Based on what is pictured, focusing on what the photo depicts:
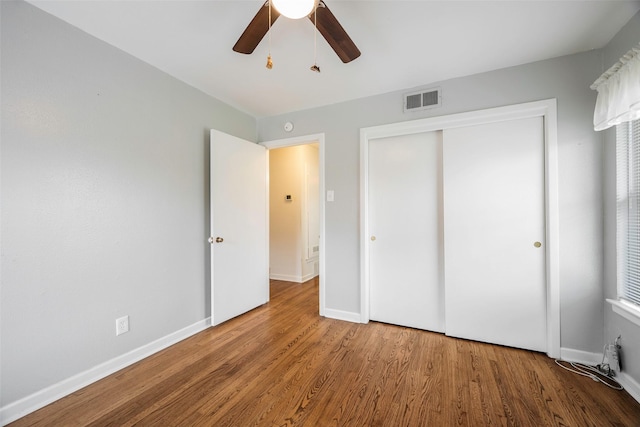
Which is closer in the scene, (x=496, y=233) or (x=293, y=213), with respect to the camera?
(x=496, y=233)

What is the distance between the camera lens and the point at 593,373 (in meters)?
1.88

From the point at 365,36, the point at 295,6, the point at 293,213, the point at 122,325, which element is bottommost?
the point at 122,325

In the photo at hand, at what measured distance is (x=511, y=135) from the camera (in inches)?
88.4

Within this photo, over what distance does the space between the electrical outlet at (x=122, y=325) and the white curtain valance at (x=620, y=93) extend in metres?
3.50

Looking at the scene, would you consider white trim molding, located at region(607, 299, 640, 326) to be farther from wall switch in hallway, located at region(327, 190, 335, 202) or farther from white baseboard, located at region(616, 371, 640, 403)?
wall switch in hallway, located at region(327, 190, 335, 202)

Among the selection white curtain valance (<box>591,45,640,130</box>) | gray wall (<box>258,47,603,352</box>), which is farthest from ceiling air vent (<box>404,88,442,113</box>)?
white curtain valance (<box>591,45,640,130</box>)

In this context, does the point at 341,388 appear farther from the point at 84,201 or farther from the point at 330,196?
the point at 84,201

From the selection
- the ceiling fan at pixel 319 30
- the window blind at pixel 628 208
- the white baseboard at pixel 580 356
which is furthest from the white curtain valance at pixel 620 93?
the white baseboard at pixel 580 356

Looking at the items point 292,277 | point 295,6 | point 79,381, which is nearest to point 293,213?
point 292,277

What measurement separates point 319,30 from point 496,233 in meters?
2.10

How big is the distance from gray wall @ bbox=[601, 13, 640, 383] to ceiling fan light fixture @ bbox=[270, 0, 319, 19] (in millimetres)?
2025

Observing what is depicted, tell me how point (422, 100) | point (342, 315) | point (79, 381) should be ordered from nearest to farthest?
point (79, 381)
point (422, 100)
point (342, 315)

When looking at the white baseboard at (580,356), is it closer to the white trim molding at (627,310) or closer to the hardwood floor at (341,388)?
the hardwood floor at (341,388)

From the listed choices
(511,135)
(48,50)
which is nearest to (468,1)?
(511,135)
